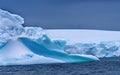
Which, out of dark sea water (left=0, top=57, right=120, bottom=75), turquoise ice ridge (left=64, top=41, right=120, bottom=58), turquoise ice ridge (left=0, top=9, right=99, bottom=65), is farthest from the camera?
turquoise ice ridge (left=64, top=41, right=120, bottom=58)

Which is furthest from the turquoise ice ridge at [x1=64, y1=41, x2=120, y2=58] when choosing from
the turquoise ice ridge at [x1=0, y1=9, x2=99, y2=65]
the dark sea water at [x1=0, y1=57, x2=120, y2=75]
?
the turquoise ice ridge at [x1=0, y1=9, x2=99, y2=65]

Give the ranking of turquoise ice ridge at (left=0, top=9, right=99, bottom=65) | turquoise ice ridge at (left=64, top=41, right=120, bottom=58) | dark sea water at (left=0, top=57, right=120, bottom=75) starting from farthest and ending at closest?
turquoise ice ridge at (left=64, top=41, right=120, bottom=58)
dark sea water at (left=0, top=57, right=120, bottom=75)
turquoise ice ridge at (left=0, top=9, right=99, bottom=65)

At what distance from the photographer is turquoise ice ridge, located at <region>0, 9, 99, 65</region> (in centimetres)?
2117

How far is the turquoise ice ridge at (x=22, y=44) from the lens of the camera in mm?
21172

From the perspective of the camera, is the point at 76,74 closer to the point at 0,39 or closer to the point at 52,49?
the point at 52,49

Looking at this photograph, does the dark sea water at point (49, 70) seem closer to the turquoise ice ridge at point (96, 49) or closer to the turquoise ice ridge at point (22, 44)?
the turquoise ice ridge at point (22, 44)

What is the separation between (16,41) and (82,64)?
799cm

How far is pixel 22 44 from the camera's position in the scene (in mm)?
21875

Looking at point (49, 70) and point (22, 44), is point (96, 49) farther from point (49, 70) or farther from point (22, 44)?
point (22, 44)

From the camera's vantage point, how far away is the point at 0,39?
2089 cm

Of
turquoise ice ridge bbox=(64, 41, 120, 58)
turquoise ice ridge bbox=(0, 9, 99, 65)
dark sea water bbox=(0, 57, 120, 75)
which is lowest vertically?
dark sea water bbox=(0, 57, 120, 75)

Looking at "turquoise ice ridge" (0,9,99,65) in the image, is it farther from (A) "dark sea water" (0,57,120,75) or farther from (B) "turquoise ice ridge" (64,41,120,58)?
(B) "turquoise ice ridge" (64,41,120,58)

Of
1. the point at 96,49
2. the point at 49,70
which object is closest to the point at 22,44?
the point at 49,70

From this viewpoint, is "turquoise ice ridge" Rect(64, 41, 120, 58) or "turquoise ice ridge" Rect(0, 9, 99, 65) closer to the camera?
"turquoise ice ridge" Rect(0, 9, 99, 65)
